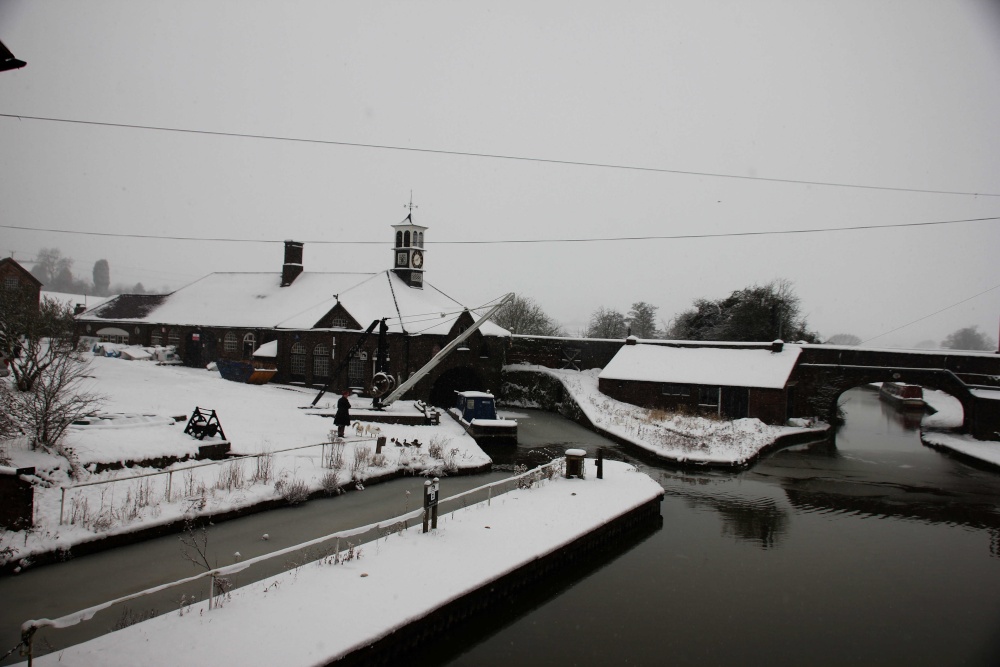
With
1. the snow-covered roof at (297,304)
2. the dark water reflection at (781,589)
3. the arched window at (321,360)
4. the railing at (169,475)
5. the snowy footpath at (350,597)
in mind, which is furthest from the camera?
the snow-covered roof at (297,304)

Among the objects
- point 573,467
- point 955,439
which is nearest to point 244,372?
point 573,467

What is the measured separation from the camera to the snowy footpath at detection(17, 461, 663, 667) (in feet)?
21.6

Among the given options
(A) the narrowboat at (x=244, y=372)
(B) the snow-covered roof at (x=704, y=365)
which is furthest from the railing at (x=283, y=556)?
(A) the narrowboat at (x=244, y=372)

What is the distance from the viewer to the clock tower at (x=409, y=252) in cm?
3544

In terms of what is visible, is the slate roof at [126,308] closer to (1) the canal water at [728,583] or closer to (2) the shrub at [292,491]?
(2) the shrub at [292,491]

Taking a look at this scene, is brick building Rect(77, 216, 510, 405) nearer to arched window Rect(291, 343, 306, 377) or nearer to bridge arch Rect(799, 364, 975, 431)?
arched window Rect(291, 343, 306, 377)

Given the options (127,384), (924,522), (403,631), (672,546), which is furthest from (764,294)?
(403,631)

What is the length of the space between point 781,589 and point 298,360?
2690 centimetres

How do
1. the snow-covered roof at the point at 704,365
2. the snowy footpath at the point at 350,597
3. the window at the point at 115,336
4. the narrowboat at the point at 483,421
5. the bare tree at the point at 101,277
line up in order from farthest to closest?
the bare tree at the point at 101,277, the window at the point at 115,336, the snow-covered roof at the point at 704,365, the narrowboat at the point at 483,421, the snowy footpath at the point at 350,597

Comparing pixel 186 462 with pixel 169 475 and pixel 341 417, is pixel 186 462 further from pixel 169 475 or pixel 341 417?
pixel 341 417

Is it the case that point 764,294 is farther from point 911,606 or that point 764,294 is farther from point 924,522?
point 911,606

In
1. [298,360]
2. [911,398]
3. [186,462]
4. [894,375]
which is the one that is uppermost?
[894,375]

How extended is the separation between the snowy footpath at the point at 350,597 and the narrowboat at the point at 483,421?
1096cm

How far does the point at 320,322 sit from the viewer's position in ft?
104
